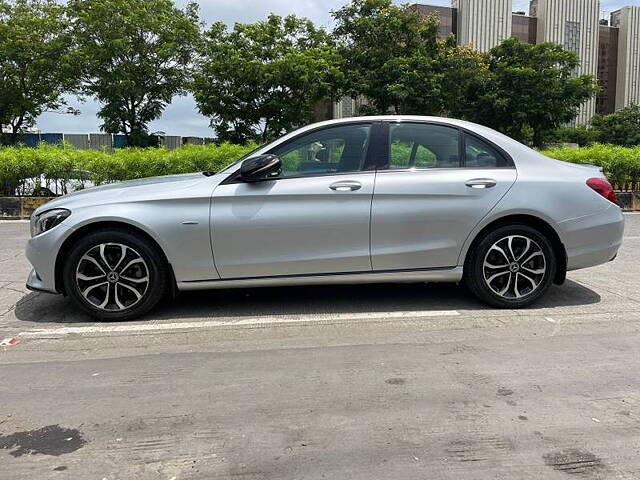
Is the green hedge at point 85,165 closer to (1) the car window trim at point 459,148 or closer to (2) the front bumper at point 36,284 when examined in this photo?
(2) the front bumper at point 36,284

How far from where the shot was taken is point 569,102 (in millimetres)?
41031

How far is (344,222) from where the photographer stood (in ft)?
15.4

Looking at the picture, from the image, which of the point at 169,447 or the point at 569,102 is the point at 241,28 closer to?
the point at 569,102

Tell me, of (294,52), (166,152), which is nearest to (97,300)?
(166,152)

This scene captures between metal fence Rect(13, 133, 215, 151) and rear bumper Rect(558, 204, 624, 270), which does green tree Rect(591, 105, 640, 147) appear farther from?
rear bumper Rect(558, 204, 624, 270)

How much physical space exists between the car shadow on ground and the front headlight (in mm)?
801

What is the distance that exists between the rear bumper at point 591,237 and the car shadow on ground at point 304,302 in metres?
0.48

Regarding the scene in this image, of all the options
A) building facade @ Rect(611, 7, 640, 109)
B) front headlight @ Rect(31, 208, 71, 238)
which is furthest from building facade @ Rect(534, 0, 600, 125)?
front headlight @ Rect(31, 208, 71, 238)

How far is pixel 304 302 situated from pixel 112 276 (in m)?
1.70

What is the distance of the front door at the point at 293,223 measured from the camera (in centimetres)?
463

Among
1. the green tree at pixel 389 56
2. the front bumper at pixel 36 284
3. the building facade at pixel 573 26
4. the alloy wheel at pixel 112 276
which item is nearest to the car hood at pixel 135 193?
the alloy wheel at pixel 112 276

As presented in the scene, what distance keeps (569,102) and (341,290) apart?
40920 millimetres

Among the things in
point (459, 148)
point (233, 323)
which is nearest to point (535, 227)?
point (459, 148)

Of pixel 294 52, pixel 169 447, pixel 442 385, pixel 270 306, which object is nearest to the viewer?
pixel 169 447
